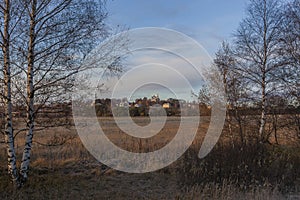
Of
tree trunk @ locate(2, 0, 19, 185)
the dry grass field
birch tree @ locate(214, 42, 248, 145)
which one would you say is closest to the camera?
tree trunk @ locate(2, 0, 19, 185)

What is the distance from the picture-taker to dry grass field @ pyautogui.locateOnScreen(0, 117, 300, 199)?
7.52 m

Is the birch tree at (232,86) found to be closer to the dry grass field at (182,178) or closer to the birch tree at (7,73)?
the dry grass field at (182,178)

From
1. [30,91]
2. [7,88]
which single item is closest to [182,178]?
[30,91]

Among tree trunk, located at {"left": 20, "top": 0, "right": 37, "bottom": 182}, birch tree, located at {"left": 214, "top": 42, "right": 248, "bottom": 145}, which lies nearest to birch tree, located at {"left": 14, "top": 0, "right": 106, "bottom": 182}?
tree trunk, located at {"left": 20, "top": 0, "right": 37, "bottom": 182}

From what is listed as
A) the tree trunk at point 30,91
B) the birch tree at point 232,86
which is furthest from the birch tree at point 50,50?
the birch tree at point 232,86

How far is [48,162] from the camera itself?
34.9ft

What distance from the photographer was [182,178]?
8859 millimetres

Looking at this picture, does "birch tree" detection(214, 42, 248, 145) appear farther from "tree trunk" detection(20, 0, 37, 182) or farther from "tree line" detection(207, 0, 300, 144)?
"tree trunk" detection(20, 0, 37, 182)

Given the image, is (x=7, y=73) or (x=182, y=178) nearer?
(x=7, y=73)

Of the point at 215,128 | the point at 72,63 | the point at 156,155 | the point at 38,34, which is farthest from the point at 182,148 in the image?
the point at 38,34

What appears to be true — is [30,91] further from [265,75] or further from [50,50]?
[265,75]

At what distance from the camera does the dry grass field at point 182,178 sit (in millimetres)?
7523

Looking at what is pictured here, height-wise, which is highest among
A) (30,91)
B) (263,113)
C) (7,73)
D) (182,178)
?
(7,73)

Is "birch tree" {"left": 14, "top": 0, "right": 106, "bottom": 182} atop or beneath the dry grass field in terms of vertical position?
atop
